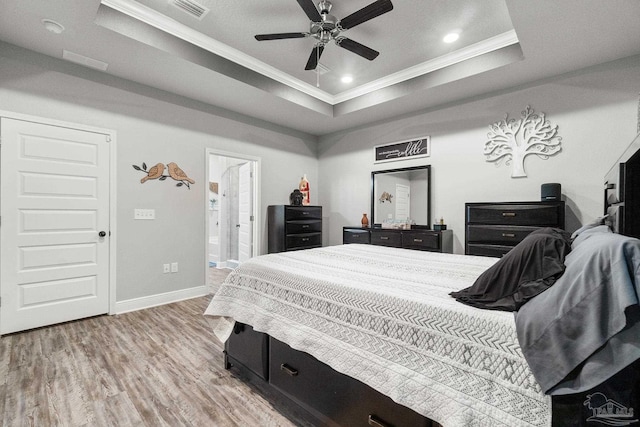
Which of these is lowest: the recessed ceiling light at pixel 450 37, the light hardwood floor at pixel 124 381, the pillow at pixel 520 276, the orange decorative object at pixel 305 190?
the light hardwood floor at pixel 124 381

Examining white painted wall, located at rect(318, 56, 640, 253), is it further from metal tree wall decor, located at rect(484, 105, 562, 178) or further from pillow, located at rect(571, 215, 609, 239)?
pillow, located at rect(571, 215, 609, 239)

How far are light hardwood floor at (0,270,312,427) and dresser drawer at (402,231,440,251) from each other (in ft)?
8.94

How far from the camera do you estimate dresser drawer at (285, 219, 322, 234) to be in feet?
15.7

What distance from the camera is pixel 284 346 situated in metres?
1.68

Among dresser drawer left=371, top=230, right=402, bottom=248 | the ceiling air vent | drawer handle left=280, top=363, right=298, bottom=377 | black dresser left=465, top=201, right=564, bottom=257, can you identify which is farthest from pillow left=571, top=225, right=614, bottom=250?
the ceiling air vent

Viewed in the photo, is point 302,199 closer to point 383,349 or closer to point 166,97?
point 166,97

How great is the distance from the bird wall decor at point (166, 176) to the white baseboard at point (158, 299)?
1413 millimetres

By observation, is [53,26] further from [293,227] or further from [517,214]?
[517,214]

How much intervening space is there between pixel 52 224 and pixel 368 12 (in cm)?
357

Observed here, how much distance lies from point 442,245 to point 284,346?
112 inches

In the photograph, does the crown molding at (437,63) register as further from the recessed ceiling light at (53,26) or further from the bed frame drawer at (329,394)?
the bed frame drawer at (329,394)

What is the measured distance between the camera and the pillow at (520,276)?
3.60 feet

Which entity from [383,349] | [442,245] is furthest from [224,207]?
[383,349]

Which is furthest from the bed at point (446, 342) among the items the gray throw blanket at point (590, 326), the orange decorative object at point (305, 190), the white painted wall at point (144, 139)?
the orange decorative object at point (305, 190)
